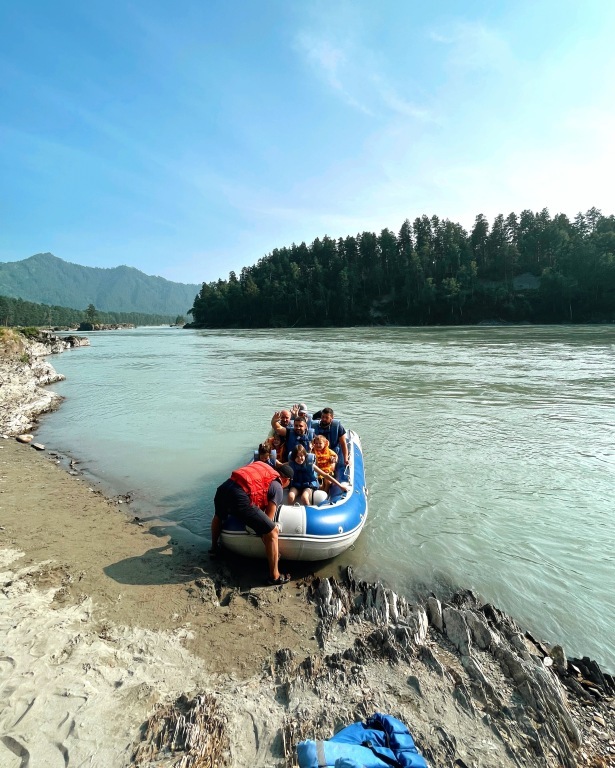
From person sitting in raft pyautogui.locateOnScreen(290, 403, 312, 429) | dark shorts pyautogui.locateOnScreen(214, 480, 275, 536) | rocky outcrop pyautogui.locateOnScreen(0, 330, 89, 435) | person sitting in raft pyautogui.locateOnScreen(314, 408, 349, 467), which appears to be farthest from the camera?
rocky outcrop pyautogui.locateOnScreen(0, 330, 89, 435)

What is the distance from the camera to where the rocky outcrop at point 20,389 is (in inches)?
480

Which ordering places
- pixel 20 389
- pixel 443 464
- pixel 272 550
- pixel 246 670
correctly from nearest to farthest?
pixel 246 670
pixel 272 550
pixel 443 464
pixel 20 389

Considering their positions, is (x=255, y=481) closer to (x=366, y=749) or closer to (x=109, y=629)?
(x=109, y=629)

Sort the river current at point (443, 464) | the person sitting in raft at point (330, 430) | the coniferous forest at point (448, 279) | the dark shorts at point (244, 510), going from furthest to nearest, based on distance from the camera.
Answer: the coniferous forest at point (448, 279)
the person sitting in raft at point (330, 430)
the river current at point (443, 464)
the dark shorts at point (244, 510)

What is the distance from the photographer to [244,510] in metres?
4.95

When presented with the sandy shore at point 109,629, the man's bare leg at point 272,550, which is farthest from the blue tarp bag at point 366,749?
the man's bare leg at point 272,550

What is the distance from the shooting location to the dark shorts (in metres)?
4.96

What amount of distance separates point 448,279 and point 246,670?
281ft

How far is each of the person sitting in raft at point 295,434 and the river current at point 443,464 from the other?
1.63m

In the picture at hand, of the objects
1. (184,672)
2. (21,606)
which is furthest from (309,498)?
(21,606)

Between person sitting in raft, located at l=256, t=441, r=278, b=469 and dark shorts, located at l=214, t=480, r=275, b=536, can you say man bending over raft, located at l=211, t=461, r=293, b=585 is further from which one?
person sitting in raft, located at l=256, t=441, r=278, b=469

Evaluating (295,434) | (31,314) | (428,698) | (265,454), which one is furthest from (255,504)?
(31,314)

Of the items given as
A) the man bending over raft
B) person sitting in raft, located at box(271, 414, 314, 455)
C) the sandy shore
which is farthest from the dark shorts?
person sitting in raft, located at box(271, 414, 314, 455)

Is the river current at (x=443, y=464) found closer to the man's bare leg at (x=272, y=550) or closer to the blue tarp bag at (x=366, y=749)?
the man's bare leg at (x=272, y=550)
